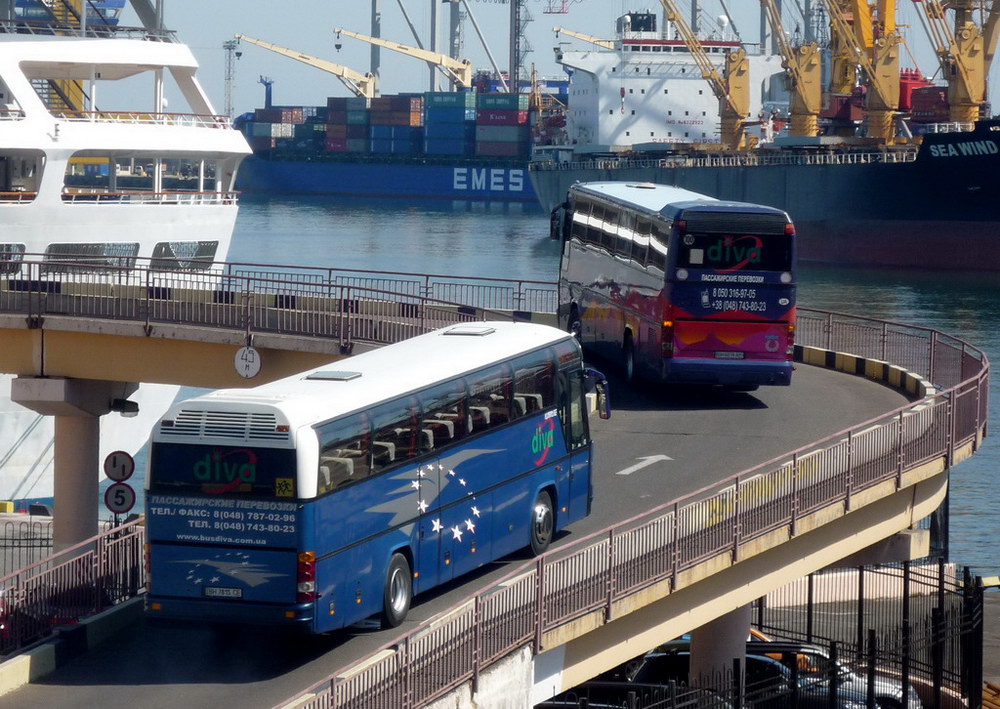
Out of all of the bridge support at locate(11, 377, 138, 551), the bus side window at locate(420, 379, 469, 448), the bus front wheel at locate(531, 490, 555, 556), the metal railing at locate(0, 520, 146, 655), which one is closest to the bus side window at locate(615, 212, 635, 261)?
the bridge support at locate(11, 377, 138, 551)

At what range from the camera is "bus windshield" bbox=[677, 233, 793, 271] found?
23.3m

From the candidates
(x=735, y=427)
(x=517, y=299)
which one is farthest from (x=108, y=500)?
(x=517, y=299)

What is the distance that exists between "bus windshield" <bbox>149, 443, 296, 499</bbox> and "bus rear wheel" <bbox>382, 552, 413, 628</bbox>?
1390 millimetres

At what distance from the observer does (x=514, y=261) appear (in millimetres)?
96000

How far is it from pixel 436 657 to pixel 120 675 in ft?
7.88

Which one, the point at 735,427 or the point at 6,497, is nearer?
the point at 735,427

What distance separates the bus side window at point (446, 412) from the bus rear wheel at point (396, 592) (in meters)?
Answer: 1.17

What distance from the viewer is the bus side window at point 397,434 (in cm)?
1318

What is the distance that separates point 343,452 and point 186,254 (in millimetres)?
25821

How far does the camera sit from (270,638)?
13070mm

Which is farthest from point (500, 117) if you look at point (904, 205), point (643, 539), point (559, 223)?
point (643, 539)

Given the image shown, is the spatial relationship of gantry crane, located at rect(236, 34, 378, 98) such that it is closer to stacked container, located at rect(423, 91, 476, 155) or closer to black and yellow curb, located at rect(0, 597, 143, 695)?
stacked container, located at rect(423, 91, 476, 155)

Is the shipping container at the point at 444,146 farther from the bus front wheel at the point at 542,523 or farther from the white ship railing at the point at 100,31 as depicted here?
the bus front wheel at the point at 542,523

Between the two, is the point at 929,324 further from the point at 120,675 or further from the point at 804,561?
the point at 120,675
